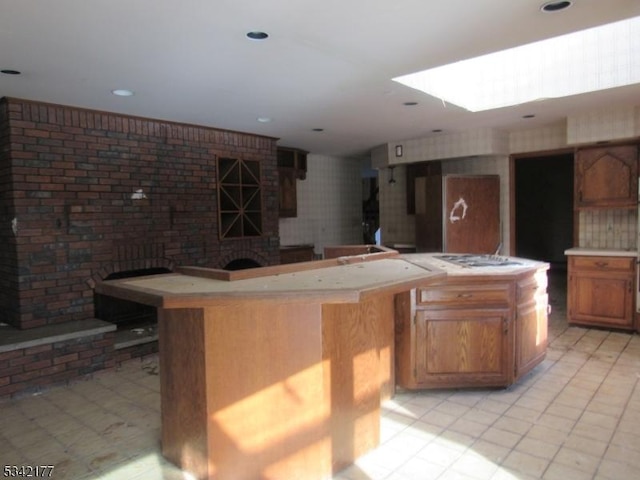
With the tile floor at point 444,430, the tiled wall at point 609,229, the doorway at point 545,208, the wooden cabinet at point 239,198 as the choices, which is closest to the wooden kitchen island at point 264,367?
the tile floor at point 444,430

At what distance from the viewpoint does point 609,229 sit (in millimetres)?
5055

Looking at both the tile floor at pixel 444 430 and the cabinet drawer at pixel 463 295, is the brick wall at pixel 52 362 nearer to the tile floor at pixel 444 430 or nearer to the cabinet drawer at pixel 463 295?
the tile floor at pixel 444 430

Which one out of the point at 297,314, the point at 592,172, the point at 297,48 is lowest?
the point at 297,314

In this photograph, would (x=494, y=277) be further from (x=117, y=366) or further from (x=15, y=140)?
(x=15, y=140)

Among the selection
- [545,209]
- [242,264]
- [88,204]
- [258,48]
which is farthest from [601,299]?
[545,209]

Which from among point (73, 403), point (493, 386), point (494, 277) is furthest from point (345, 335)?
point (73, 403)

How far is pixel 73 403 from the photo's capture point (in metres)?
3.24

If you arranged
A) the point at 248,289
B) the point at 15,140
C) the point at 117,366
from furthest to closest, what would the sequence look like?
the point at 117,366 < the point at 15,140 < the point at 248,289

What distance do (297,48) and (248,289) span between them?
1.66 m

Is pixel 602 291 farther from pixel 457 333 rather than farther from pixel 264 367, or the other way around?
pixel 264 367

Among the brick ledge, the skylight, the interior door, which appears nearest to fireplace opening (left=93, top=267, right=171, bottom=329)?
the brick ledge

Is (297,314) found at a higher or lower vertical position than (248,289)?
lower

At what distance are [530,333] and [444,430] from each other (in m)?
1.18

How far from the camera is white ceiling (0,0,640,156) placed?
2.27m
